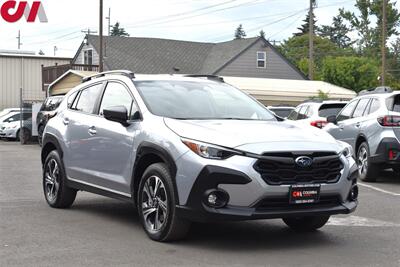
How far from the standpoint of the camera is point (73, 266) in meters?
5.66

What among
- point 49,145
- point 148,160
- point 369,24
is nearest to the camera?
point 148,160

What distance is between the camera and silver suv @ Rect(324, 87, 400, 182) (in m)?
11.6

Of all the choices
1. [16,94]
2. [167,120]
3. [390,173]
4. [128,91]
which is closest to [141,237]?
[167,120]

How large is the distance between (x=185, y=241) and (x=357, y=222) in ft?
7.88

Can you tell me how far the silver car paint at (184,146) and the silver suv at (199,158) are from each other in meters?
0.01

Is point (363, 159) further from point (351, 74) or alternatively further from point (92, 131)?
point (351, 74)

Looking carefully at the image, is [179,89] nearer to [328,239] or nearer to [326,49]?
[328,239]

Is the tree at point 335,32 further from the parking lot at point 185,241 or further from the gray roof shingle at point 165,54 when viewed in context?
the parking lot at point 185,241

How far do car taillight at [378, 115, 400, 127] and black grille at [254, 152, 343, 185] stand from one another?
5612mm

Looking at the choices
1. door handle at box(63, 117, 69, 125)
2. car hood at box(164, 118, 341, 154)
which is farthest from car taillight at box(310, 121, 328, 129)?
car hood at box(164, 118, 341, 154)

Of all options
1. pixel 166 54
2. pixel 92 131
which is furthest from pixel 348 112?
pixel 166 54

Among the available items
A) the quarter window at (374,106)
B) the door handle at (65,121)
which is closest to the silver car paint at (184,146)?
the door handle at (65,121)

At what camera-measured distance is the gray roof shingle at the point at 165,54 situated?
42938mm

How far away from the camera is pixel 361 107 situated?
42.0 ft
